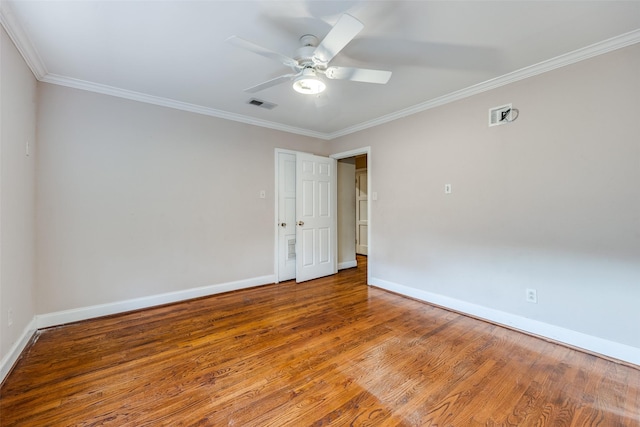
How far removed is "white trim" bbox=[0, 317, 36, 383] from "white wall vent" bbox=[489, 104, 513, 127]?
4540 millimetres

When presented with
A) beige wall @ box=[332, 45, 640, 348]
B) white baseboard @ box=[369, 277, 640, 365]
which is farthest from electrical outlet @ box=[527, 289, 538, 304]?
white baseboard @ box=[369, 277, 640, 365]

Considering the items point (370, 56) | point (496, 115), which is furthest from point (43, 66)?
point (496, 115)

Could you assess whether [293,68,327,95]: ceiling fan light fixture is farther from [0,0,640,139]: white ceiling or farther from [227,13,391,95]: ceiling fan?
[0,0,640,139]: white ceiling

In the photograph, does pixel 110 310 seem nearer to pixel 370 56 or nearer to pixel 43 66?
pixel 43 66

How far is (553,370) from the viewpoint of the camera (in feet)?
6.45

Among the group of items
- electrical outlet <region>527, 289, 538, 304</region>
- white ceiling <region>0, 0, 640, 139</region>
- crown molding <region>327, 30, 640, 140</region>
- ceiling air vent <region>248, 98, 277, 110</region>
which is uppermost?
ceiling air vent <region>248, 98, 277, 110</region>

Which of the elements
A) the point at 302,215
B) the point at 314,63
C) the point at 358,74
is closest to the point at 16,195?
the point at 314,63

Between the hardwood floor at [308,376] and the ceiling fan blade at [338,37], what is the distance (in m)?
2.26

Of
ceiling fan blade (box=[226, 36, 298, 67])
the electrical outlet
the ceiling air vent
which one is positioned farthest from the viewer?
the ceiling air vent

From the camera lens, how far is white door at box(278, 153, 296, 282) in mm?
4262

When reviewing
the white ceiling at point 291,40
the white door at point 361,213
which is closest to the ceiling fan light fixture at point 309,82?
the white ceiling at point 291,40

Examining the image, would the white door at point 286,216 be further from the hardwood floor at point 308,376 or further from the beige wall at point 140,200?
the hardwood floor at point 308,376

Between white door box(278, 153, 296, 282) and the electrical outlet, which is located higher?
white door box(278, 153, 296, 282)

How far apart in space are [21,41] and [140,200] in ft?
5.21
